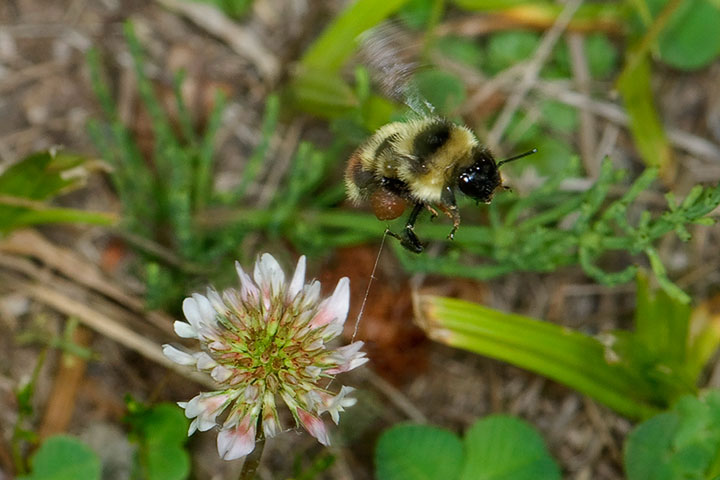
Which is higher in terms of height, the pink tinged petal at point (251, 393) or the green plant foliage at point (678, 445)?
the pink tinged petal at point (251, 393)

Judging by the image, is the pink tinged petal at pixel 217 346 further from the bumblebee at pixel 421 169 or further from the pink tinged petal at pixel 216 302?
the bumblebee at pixel 421 169

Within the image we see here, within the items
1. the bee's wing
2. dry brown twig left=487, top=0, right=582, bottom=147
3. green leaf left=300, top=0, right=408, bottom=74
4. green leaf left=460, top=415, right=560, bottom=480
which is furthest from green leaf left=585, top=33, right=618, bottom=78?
green leaf left=460, top=415, right=560, bottom=480

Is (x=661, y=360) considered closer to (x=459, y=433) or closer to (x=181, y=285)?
(x=459, y=433)

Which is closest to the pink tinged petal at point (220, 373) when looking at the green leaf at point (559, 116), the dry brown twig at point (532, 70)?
the dry brown twig at point (532, 70)

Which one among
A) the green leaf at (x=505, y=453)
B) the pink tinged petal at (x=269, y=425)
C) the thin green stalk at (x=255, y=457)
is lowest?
the green leaf at (x=505, y=453)

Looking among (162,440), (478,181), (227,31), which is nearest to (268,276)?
(478,181)

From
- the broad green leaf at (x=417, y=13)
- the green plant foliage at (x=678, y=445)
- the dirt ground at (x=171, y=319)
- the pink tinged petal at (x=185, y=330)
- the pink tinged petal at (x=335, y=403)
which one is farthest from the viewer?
the broad green leaf at (x=417, y=13)
